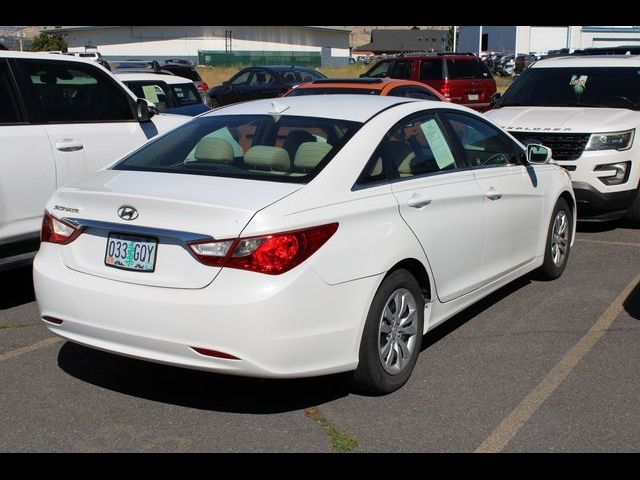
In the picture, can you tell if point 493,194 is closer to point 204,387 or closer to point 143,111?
point 204,387

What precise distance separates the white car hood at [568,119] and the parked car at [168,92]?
217 inches

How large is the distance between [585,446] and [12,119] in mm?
4789

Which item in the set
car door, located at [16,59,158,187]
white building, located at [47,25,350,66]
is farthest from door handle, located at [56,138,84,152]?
white building, located at [47,25,350,66]

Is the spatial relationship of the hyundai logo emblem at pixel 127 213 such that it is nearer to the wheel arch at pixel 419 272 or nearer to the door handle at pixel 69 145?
the wheel arch at pixel 419 272

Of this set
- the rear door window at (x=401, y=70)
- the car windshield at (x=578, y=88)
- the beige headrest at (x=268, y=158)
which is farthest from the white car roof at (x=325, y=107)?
the rear door window at (x=401, y=70)

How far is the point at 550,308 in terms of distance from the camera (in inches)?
256

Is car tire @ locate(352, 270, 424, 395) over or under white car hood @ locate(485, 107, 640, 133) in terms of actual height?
under

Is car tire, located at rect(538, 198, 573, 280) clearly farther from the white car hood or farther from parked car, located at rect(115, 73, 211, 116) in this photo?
parked car, located at rect(115, 73, 211, 116)

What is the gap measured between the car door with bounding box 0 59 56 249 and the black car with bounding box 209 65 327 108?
58.8ft

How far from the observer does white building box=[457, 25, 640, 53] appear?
70.4 m

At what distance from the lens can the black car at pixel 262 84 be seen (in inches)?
974

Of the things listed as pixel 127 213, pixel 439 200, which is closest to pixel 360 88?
pixel 439 200

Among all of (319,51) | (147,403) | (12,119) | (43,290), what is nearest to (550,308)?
(147,403)
